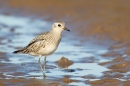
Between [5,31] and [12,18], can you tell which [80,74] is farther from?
[12,18]

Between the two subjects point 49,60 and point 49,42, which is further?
point 49,60

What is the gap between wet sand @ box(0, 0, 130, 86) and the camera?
38.8 feet

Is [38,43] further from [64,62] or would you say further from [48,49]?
[64,62]

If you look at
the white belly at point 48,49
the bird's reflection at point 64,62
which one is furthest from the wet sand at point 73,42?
the white belly at point 48,49

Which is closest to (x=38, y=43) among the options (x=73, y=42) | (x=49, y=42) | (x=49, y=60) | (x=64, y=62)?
A: (x=49, y=42)

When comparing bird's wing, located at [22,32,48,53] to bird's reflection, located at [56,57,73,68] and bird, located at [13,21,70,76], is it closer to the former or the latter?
bird, located at [13,21,70,76]

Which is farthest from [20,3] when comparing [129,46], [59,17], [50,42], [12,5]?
[50,42]

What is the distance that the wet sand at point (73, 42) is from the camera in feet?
38.8

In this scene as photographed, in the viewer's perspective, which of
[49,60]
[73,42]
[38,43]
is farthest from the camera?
[73,42]

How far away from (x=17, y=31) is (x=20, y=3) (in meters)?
4.86

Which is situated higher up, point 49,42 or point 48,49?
point 49,42

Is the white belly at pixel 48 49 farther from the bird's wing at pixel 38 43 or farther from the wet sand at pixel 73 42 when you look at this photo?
the wet sand at pixel 73 42

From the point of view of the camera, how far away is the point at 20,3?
23.3m

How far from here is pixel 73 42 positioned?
54.0 feet
